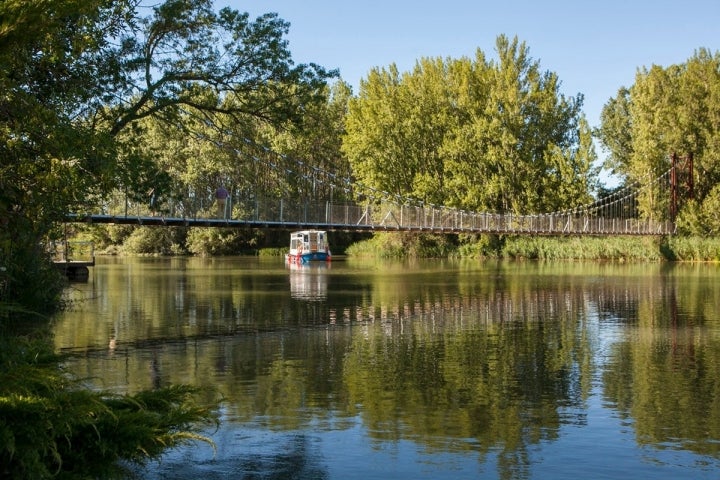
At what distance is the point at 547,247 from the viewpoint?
67.6m

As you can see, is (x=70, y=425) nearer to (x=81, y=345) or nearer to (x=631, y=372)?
(x=631, y=372)

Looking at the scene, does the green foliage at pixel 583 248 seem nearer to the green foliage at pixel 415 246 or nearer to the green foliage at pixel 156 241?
the green foliage at pixel 415 246

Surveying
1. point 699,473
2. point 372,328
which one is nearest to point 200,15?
point 372,328

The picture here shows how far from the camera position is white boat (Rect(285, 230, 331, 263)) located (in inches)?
2657

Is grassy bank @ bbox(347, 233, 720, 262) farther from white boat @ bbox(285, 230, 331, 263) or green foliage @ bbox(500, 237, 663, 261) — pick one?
white boat @ bbox(285, 230, 331, 263)

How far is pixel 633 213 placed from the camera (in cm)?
7450

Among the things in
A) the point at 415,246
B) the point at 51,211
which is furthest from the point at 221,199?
the point at 415,246

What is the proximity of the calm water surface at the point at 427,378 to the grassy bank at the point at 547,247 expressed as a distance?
35.3m

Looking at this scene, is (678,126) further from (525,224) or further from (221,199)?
(221,199)

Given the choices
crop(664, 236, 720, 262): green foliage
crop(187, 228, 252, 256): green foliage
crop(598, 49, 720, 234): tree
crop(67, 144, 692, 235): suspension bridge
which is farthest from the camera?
crop(187, 228, 252, 256): green foliage

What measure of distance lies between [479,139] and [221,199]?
37760 mm

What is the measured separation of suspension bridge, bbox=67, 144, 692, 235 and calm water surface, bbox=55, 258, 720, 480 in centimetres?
1156

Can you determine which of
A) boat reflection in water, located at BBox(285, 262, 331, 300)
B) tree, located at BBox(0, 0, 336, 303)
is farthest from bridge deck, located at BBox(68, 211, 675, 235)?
tree, located at BBox(0, 0, 336, 303)

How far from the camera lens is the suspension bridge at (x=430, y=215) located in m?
40.8
